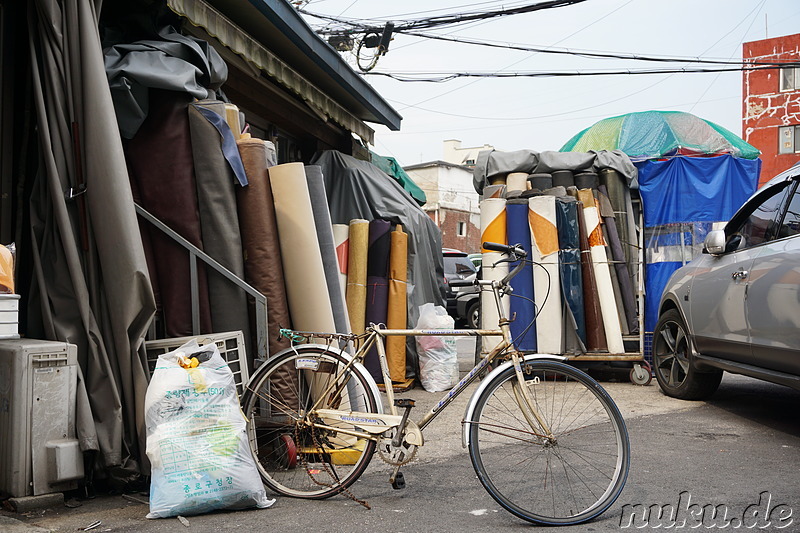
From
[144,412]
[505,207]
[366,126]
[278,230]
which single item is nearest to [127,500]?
[144,412]

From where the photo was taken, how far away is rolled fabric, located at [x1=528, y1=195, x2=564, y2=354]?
734 centimetres

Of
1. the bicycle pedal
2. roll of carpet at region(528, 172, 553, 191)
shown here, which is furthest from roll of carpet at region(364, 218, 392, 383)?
the bicycle pedal

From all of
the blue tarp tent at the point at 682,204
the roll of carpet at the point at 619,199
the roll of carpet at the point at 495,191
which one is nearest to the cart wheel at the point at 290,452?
the roll of carpet at the point at 495,191

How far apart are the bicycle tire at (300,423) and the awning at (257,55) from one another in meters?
2.45

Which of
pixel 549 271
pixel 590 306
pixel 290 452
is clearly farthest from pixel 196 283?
pixel 590 306

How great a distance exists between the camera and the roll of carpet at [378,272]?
7.22m

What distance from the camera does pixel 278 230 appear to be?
4.49 metres

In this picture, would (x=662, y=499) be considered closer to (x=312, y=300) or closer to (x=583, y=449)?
(x=583, y=449)

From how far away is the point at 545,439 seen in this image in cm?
346

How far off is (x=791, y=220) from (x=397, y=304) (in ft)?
12.0

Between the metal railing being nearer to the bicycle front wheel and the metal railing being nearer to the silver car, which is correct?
the bicycle front wheel

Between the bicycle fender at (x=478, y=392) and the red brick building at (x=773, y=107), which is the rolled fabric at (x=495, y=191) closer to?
the bicycle fender at (x=478, y=392)

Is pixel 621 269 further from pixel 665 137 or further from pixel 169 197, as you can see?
pixel 169 197

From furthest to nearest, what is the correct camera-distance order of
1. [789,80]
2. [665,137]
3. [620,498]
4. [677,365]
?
[789,80], [665,137], [677,365], [620,498]
